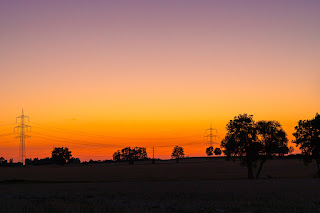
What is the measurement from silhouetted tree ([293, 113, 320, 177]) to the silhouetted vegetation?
373 cm

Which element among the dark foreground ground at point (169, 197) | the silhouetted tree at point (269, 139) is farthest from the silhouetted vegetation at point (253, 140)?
the dark foreground ground at point (169, 197)

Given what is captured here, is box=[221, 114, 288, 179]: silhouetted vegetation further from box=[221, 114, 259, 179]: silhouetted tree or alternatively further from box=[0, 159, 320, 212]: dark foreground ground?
box=[0, 159, 320, 212]: dark foreground ground

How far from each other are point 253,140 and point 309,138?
39.7 feet

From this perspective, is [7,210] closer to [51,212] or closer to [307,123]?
[51,212]

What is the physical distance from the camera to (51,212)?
51.5ft

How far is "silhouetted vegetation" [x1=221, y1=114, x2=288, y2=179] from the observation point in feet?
255

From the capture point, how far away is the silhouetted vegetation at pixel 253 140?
77.9 meters

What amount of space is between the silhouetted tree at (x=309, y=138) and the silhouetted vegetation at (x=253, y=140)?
3731mm

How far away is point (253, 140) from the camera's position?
7862 centimetres

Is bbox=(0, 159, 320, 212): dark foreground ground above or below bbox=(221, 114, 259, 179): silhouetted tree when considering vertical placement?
below

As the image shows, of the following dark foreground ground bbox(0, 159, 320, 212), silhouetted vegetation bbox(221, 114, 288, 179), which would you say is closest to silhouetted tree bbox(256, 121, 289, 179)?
silhouetted vegetation bbox(221, 114, 288, 179)

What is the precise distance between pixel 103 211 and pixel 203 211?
251 inches

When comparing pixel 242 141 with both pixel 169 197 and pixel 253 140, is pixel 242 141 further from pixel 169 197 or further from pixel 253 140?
pixel 169 197

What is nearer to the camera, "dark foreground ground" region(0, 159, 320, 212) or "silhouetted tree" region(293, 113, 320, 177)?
"dark foreground ground" region(0, 159, 320, 212)
